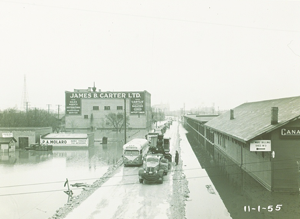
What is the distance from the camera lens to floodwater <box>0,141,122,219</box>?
15249 mm

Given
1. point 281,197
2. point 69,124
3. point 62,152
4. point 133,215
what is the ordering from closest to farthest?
point 133,215 → point 281,197 → point 62,152 → point 69,124

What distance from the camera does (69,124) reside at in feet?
238

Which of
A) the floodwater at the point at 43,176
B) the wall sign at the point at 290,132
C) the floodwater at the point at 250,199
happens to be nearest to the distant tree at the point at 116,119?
the floodwater at the point at 43,176

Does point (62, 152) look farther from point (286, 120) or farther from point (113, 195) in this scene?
point (286, 120)

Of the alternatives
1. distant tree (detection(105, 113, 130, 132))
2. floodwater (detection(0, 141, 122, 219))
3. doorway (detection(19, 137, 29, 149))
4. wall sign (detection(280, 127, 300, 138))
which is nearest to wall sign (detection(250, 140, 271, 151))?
wall sign (detection(280, 127, 300, 138))

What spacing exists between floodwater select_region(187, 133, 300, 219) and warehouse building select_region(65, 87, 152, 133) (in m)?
50.3

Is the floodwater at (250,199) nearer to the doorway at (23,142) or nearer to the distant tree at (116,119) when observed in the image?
the doorway at (23,142)

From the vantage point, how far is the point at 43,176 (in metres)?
22.2

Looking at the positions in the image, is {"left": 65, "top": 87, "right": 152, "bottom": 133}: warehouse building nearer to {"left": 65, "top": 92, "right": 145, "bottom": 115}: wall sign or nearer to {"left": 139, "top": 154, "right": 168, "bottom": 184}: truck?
{"left": 65, "top": 92, "right": 145, "bottom": 115}: wall sign

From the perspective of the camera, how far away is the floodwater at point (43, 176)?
1525cm

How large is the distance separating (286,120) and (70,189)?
1502 centimetres

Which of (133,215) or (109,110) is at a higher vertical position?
(109,110)

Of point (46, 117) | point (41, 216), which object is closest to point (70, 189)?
point (41, 216)

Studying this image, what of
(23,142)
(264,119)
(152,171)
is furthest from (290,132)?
(23,142)
